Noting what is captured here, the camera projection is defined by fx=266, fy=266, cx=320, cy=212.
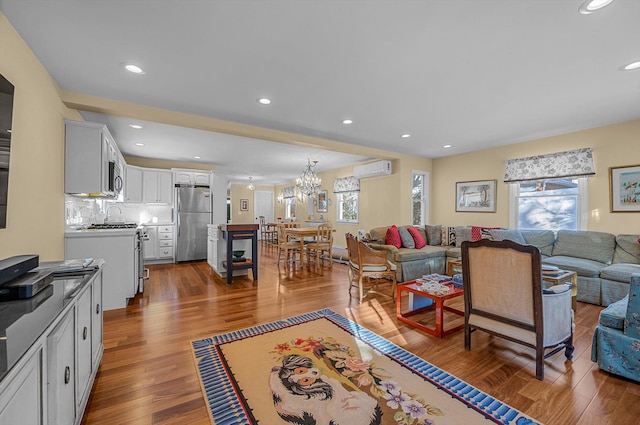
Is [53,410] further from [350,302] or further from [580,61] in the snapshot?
[580,61]

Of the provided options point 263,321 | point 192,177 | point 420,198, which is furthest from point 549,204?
point 192,177

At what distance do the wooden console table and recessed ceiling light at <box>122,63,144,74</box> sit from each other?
260 centimetres

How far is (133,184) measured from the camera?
244 inches

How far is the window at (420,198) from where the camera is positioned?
6559mm

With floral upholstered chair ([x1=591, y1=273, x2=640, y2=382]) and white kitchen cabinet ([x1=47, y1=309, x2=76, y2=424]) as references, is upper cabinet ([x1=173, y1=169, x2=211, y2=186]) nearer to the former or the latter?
white kitchen cabinet ([x1=47, y1=309, x2=76, y2=424])

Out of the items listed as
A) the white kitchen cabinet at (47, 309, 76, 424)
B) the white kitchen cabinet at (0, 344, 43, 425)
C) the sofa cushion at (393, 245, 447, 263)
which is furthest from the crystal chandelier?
the white kitchen cabinet at (0, 344, 43, 425)

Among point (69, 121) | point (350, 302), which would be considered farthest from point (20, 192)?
point (350, 302)

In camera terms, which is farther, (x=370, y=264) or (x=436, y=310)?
(x=370, y=264)

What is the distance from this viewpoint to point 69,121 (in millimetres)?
3049

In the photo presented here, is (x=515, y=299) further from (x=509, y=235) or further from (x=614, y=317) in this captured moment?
(x=509, y=235)

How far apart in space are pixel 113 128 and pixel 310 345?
4579mm

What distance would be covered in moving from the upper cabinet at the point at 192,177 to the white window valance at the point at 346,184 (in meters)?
3.60

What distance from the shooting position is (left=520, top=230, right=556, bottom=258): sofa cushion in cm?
444

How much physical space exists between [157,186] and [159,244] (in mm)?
1412
